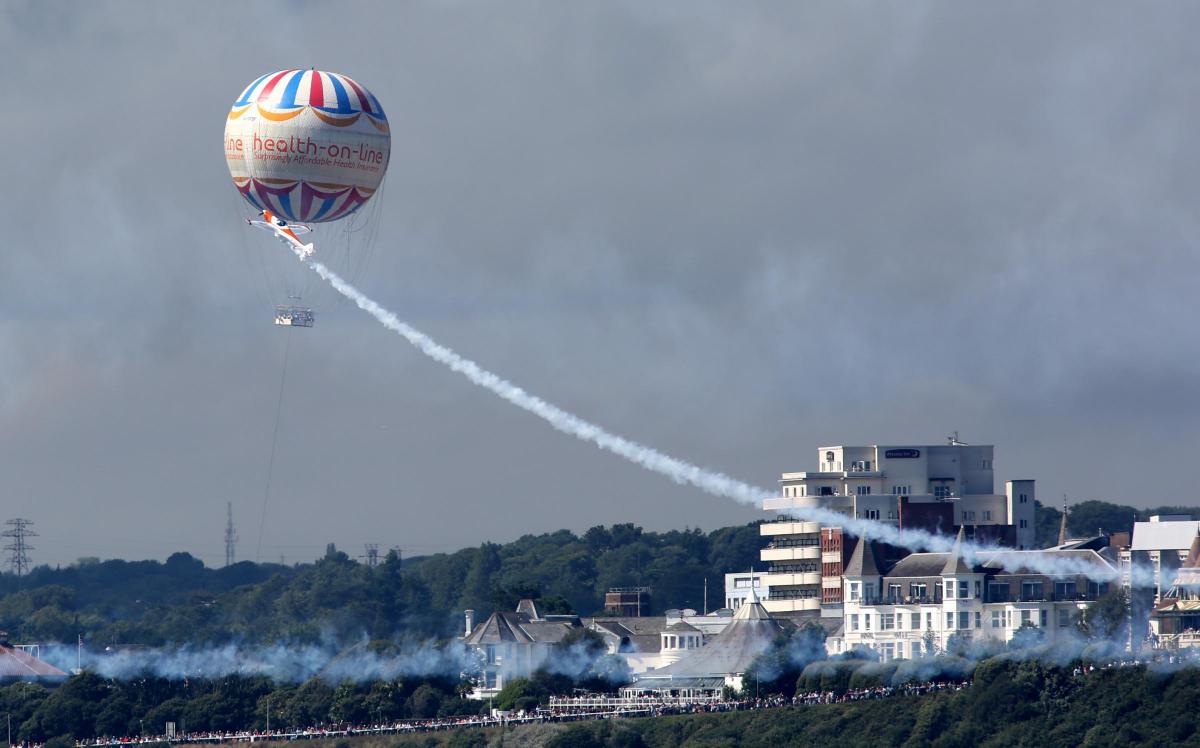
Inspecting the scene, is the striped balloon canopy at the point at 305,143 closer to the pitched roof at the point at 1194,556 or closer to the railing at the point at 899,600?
the railing at the point at 899,600

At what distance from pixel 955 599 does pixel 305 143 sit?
69.4m

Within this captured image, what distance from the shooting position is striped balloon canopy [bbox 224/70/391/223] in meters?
142

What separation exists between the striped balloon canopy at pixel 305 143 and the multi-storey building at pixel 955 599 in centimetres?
6262

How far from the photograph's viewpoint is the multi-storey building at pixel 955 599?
603 ft

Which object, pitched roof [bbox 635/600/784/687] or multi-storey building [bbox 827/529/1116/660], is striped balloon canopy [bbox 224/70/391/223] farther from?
multi-storey building [bbox 827/529/1116/660]

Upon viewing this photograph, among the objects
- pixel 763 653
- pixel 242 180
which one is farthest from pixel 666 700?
pixel 242 180

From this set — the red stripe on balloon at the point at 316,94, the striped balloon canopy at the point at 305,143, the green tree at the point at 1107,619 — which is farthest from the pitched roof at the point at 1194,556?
the red stripe on balloon at the point at 316,94

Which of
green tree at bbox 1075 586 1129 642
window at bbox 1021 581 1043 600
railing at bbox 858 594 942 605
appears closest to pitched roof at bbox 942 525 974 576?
railing at bbox 858 594 942 605

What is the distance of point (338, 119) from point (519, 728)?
50.9 m

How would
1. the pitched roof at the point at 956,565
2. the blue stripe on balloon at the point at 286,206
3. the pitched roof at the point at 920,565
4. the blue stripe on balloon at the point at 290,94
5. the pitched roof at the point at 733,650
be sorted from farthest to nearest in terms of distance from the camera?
the pitched roof at the point at 920,565 → the pitched roof at the point at 956,565 → the pitched roof at the point at 733,650 → the blue stripe on balloon at the point at 286,206 → the blue stripe on balloon at the point at 290,94

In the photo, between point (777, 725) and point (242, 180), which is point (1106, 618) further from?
point (242, 180)

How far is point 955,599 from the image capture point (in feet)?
614

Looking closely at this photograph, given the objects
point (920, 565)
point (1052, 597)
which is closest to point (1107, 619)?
point (1052, 597)

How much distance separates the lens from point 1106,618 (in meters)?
174
